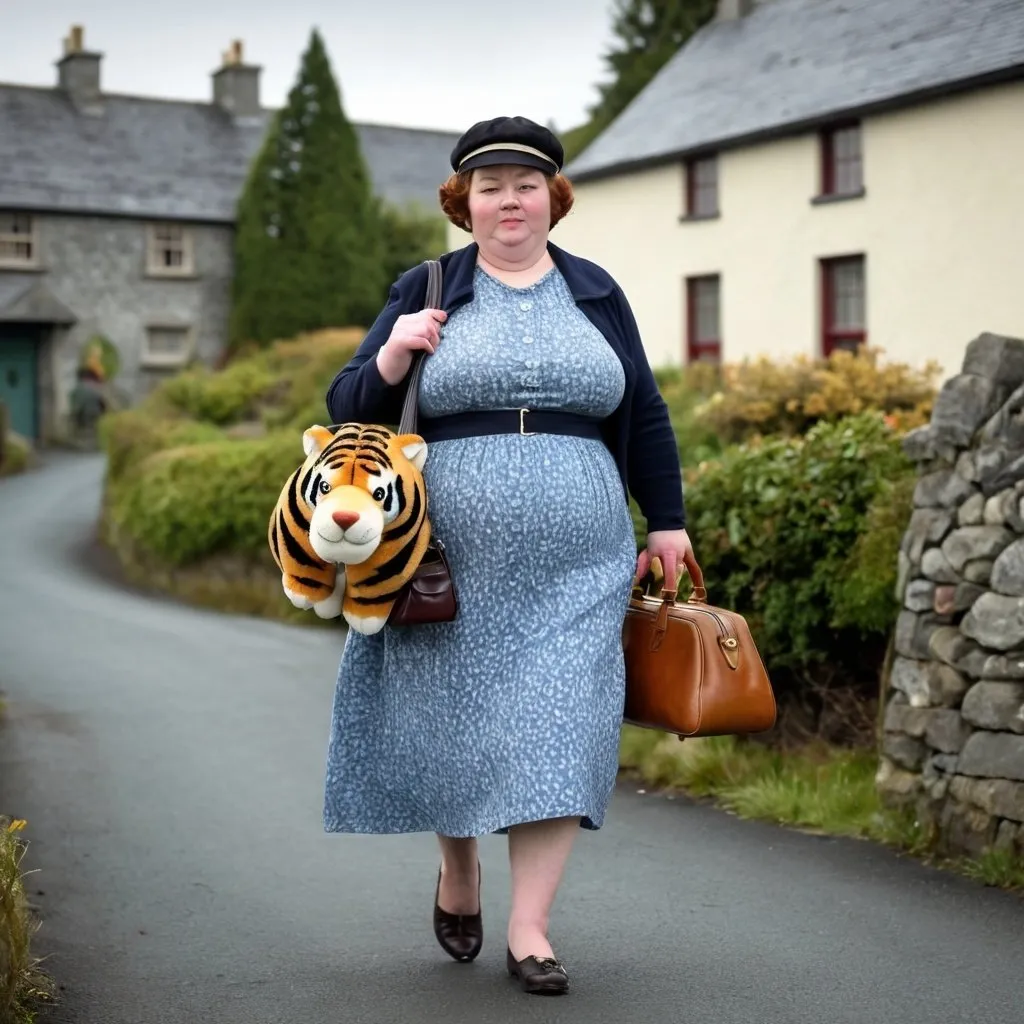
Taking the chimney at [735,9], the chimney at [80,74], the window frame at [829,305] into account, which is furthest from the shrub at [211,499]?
the chimney at [80,74]

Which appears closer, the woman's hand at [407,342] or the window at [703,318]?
the woman's hand at [407,342]

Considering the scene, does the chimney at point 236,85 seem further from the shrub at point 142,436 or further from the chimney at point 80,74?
the shrub at point 142,436

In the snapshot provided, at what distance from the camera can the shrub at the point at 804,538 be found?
310 inches

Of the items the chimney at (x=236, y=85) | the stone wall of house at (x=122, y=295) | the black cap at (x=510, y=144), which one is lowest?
the black cap at (x=510, y=144)

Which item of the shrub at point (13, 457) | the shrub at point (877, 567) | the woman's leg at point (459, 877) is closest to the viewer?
the woman's leg at point (459, 877)

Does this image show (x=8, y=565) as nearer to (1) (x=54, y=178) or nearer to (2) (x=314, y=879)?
(2) (x=314, y=879)

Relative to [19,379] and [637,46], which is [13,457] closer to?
[19,379]

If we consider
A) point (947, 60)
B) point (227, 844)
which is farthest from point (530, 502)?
point (947, 60)

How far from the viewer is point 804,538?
8039 mm

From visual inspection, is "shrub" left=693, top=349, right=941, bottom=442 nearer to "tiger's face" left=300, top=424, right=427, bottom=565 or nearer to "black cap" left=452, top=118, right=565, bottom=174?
"black cap" left=452, top=118, right=565, bottom=174

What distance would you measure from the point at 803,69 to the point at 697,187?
2343 millimetres

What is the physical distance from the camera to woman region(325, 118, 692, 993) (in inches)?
172

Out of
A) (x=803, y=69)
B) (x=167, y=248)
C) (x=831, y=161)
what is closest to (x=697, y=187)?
(x=803, y=69)

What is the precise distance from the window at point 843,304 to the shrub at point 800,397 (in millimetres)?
7168
